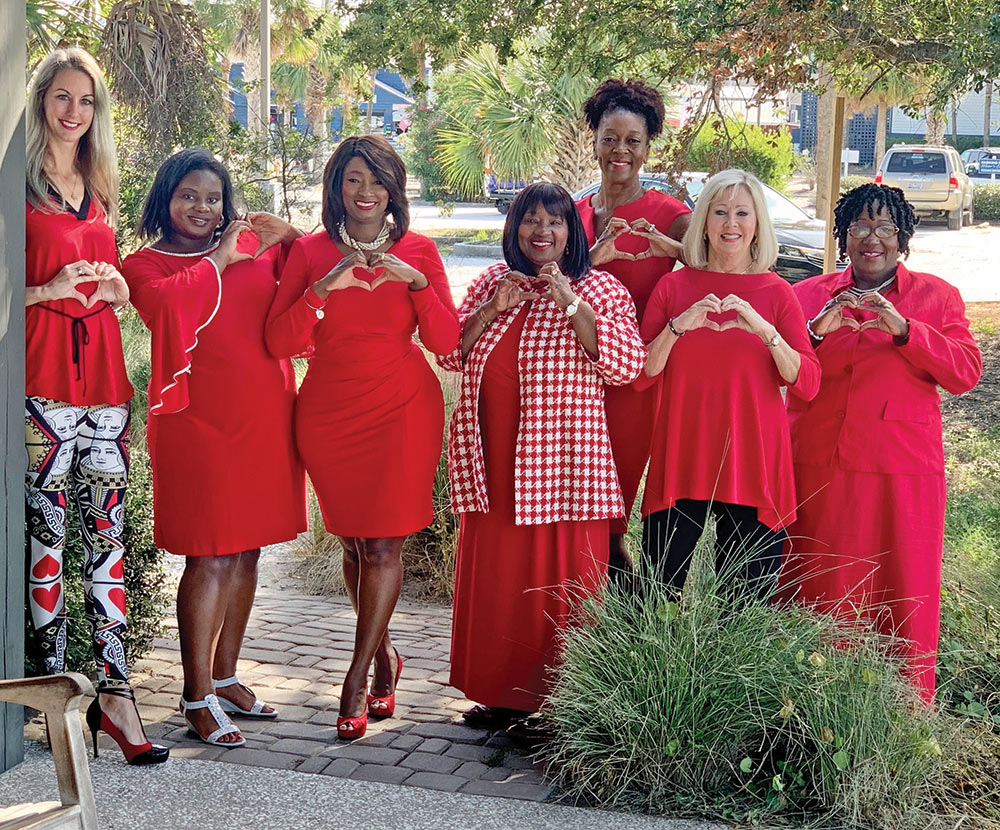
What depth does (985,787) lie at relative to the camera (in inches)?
172

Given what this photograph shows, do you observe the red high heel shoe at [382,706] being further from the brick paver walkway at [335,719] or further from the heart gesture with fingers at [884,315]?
the heart gesture with fingers at [884,315]

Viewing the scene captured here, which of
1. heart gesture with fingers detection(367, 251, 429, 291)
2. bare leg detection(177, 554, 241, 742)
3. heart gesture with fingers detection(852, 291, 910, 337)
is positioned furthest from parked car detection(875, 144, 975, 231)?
bare leg detection(177, 554, 241, 742)

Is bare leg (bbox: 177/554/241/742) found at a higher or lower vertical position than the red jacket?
lower

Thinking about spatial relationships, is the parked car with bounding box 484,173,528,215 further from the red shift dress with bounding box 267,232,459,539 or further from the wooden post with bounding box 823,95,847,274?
the red shift dress with bounding box 267,232,459,539

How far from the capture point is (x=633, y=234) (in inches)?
194

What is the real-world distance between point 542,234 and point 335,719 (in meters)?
2.10

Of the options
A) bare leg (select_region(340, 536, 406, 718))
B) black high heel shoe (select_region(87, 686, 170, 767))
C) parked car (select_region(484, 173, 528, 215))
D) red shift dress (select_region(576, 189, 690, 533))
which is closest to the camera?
black high heel shoe (select_region(87, 686, 170, 767))

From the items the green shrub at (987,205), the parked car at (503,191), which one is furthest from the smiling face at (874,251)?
the green shrub at (987,205)

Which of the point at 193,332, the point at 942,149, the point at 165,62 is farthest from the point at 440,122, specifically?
the point at 193,332

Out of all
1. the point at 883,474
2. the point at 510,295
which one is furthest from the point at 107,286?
the point at 883,474

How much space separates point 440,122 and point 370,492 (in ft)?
96.2

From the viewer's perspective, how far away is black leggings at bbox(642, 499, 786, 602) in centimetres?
454

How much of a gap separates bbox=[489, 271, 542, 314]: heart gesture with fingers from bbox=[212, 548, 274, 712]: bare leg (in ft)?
4.35

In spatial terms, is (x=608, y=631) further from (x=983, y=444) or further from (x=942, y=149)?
(x=942, y=149)
